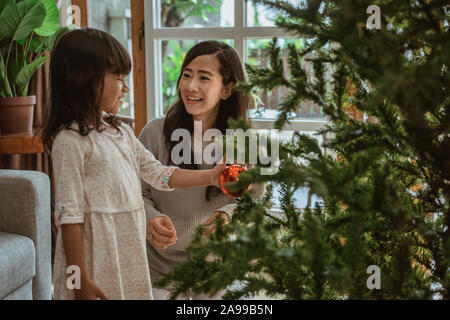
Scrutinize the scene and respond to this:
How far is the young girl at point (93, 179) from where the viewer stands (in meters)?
0.68

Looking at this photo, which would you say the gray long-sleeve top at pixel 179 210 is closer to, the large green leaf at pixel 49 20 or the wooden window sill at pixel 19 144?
the wooden window sill at pixel 19 144

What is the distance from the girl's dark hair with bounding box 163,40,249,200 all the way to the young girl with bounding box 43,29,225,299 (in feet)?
1.55

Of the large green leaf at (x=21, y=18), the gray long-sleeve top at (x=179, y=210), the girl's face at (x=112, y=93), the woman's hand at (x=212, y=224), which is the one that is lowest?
the gray long-sleeve top at (x=179, y=210)

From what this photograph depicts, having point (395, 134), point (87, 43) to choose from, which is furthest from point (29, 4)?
point (395, 134)

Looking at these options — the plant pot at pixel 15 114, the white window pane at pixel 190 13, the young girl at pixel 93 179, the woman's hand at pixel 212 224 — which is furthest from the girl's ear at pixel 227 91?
Answer: the plant pot at pixel 15 114

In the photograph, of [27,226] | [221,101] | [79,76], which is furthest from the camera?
[27,226]

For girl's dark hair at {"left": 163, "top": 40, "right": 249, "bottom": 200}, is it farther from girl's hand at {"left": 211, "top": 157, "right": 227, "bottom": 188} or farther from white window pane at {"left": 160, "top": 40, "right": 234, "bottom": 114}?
white window pane at {"left": 160, "top": 40, "right": 234, "bottom": 114}

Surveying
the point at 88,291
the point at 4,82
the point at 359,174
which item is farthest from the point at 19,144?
the point at 359,174

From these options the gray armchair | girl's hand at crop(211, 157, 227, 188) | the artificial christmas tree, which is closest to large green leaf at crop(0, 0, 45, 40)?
the gray armchair

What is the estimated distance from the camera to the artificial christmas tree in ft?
1.57

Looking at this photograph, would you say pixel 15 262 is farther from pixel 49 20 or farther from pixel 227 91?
pixel 49 20

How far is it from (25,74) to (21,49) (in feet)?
0.98

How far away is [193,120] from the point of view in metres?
1.32
